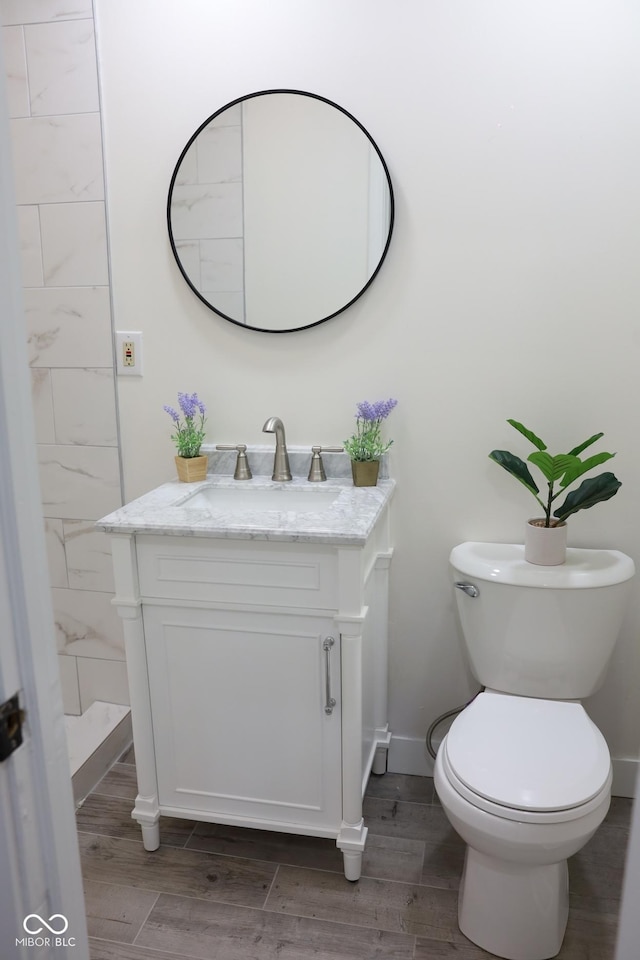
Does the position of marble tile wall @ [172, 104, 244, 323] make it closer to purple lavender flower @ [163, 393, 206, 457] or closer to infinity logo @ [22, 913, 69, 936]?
purple lavender flower @ [163, 393, 206, 457]

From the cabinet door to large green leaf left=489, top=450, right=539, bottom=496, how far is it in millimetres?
600

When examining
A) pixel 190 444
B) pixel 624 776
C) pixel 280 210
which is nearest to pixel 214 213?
pixel 280 210

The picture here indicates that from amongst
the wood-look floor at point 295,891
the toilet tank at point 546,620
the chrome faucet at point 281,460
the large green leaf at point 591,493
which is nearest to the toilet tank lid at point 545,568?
the toilet tank at point 546,620

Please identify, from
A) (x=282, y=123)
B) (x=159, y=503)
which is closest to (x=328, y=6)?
(x=282, y=123)

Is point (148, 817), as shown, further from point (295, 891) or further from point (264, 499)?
point (264, 499)

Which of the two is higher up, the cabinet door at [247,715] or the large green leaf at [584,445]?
the large green leaf at [584,445]

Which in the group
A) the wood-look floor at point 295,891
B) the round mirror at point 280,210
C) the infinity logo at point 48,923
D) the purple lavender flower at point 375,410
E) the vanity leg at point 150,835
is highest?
the round mirror at point 280,210

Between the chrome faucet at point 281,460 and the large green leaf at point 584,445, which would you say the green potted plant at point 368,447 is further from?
the large green leaf at point 584,445

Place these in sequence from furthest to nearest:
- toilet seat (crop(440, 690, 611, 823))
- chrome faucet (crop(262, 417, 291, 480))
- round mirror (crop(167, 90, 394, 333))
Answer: chrome faucet (crop(262, 417, 291, 480)) → round mirror (crop(167, 90, 394, 333)) → toilet seat (crop(440, 690, 611, 823))

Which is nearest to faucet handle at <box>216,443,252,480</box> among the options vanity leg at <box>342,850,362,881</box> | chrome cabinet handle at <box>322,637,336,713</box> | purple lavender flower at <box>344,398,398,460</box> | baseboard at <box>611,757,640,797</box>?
purple lavender flower at <box>344,398,398,460</box>

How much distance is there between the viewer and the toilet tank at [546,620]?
1.81m

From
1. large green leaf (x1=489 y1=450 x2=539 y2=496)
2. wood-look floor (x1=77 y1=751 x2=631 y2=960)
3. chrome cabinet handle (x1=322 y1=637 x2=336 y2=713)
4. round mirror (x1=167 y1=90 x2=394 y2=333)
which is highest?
round mirror (x1=167 y1=90 x2=394 y2=333)

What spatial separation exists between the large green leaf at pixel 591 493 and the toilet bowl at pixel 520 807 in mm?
474

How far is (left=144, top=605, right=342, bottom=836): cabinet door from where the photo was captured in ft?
5.68
